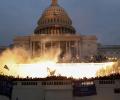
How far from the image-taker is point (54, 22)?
132250mm

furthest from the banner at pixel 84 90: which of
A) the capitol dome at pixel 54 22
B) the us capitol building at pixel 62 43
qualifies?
the capitol dome at pixel 54 22

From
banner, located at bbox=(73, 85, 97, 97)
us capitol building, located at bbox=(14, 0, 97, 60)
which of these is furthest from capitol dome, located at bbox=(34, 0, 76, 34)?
banner, located at bbox=(73, 85, 97, 97)

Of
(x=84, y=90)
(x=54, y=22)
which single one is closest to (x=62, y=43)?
(x=54, y=22)

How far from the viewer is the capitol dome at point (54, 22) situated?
13138 cm

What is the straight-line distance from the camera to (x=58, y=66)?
225 ft

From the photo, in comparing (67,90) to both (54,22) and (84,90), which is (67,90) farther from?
(54,22)

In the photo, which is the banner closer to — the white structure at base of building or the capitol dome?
the white structure at base of building

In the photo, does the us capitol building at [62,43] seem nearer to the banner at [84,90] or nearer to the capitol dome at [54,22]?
the capitol dome at [54,22]

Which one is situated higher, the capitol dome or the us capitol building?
the capitol dome

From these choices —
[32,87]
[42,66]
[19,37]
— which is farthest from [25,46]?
[32,87]

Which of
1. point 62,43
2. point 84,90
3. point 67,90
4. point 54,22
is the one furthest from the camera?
point 54,22

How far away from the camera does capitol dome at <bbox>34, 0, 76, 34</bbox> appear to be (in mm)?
131375

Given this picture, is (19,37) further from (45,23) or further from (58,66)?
(58,66)

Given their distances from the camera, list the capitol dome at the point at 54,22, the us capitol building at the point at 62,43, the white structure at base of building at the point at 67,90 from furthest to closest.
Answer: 1. the capitol dome at the point at 54,22
2. the us capitol building at the point at 62,43
3. the white structure at base of building at the point at 67,90
